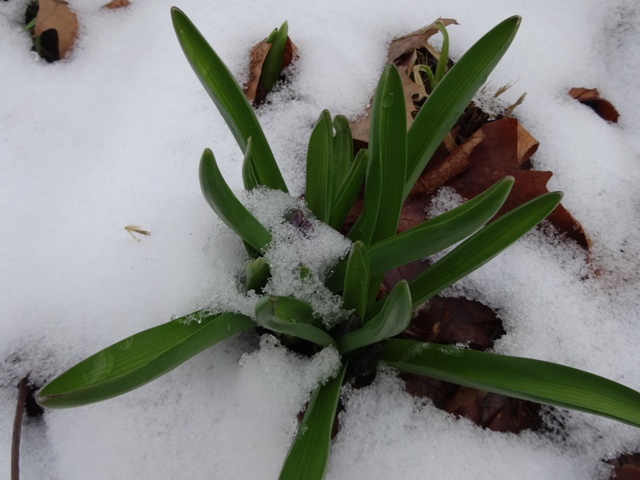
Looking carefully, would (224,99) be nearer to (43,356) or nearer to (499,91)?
(43,356)

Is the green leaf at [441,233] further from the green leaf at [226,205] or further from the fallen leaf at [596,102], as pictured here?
the fallen leaf at [596,102]

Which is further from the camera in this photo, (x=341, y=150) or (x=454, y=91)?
(x=341, y=150)

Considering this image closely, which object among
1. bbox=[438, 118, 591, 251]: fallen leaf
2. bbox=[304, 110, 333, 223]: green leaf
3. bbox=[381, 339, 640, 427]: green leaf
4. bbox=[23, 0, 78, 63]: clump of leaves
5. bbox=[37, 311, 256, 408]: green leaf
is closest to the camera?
bbox=[37, 311, 256, 408]: green leaf

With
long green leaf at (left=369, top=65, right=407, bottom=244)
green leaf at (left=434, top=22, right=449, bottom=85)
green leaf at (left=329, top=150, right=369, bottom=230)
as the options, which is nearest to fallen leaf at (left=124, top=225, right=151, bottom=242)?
green leaf at (left=329, top=150, right=369, bottom=230)

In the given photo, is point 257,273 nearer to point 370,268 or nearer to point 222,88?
point 370,268

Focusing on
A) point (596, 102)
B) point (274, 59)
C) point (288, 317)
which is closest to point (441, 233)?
point (288, 317)

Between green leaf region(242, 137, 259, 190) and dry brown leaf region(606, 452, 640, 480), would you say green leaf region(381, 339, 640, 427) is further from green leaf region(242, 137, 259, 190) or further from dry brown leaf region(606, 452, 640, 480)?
green leaf region(242, 137, 259, 190)
